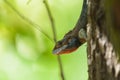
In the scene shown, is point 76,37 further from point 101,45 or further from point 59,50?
point 101,45

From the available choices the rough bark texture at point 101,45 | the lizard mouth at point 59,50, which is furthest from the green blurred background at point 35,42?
the rough bark texture at point 101,45

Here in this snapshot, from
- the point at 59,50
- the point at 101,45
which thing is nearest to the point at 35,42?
the point at 59,50

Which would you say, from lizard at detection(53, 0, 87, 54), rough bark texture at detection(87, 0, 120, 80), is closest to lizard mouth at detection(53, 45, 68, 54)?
lizard at detection(53, 0, 87, 54)

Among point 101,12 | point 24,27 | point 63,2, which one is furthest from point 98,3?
point 24,27

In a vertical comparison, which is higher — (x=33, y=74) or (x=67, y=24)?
(x=67, y=24)

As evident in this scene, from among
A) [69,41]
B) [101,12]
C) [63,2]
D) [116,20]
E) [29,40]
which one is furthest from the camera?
[29,40]

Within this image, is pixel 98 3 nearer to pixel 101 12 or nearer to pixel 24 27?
pixel 101 12

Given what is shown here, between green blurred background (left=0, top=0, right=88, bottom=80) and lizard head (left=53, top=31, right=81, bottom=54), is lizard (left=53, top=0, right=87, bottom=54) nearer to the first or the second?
lizard head (left=53, top=31, right=81, bottom=54)

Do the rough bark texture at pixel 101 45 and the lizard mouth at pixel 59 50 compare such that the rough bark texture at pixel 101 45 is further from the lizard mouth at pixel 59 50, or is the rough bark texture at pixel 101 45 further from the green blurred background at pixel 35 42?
the green blurred background at pixel 35 42
